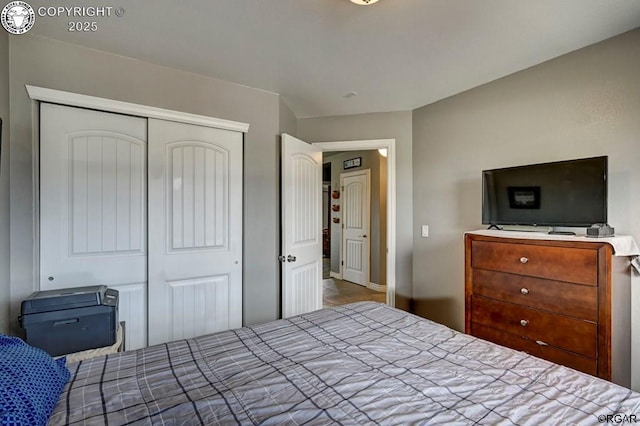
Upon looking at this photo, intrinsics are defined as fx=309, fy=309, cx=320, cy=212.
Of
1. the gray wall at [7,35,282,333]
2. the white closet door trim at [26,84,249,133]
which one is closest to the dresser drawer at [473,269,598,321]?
the gray wall at [7,35,282,333]

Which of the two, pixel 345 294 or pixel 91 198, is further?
pixel 345 294

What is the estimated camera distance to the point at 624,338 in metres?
1.83

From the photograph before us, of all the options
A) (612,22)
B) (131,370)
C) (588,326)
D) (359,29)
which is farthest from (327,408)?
(612,22)

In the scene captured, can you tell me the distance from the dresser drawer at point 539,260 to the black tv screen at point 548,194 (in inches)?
12.9

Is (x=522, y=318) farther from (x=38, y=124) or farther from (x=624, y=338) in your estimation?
(x=38, y=124)

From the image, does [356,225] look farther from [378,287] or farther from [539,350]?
[539,350]

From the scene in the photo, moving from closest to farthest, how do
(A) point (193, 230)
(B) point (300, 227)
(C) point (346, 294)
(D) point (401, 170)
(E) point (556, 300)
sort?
1. (E) point (556, 300)
2. (A) point (193, 230)
3. (B) point (300, 227)
4. (D) point (401, 170)
5. (C) point (346, 294)

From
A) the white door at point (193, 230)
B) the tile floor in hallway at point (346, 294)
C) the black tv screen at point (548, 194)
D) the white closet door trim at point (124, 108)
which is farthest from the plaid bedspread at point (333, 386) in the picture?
the tile floor in hallway at point (346, 294)

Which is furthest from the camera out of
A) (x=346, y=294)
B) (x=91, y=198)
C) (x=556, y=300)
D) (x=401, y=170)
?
(x=346, y=294)

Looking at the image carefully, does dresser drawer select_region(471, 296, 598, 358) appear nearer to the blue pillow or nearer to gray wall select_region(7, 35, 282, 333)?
gray wall select_region(7, 35, 282, 333)

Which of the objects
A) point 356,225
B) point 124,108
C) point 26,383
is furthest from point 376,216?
point 26,383

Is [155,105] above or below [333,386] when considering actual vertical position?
above

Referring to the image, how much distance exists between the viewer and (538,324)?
75.8 inches

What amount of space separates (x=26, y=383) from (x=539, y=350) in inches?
96.1
